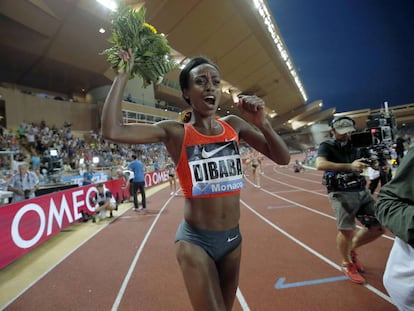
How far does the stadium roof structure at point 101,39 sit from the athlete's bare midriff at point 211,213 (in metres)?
9.68

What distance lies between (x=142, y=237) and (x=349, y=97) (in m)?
71.9

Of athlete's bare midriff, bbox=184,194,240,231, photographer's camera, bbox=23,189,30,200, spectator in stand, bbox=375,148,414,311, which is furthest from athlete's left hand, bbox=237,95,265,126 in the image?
Result: photographer's camera, bbox=23,189,30,200

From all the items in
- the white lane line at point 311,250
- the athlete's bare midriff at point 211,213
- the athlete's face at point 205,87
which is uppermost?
the athlete's face at point 205,87

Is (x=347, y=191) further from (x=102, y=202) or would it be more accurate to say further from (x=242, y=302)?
(x=102, y=202)

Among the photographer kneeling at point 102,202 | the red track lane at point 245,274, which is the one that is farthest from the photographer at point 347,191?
the photographer kneeling at point 102,202

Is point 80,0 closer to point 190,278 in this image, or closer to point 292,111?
point 190,278

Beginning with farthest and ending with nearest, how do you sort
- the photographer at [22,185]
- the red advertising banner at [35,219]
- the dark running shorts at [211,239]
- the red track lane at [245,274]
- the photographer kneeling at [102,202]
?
the photographer kneeling at [102,202] < the photographer at [22,185] < the red advertising banner at [35,219] < the red track lane at [245,274] < the dark running shorts at [211,239]

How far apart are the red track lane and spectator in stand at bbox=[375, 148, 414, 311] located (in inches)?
77.0

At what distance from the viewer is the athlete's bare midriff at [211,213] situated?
5.08 feet

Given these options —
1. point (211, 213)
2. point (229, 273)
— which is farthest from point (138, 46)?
point (229, 273)

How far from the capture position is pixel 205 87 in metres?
1.61

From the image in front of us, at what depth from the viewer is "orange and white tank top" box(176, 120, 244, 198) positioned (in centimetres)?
155

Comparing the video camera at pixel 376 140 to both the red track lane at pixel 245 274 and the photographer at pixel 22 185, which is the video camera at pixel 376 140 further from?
the photographer at pixel 22 185

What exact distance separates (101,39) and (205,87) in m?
18.3
